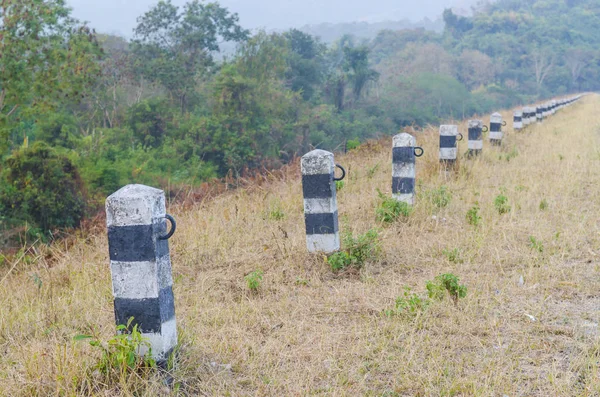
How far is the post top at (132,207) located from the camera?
2846mm

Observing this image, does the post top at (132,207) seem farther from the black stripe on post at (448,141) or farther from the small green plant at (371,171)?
the small green plant at (371,171)

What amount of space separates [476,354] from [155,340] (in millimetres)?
1604

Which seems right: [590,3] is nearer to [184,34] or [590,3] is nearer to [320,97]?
[320,97]

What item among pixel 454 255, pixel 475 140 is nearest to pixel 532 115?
pixel 475 140

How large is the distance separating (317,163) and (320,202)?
1.04 feet

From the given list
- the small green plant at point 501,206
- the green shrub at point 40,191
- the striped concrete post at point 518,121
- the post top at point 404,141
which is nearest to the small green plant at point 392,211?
the post top at point 404,141

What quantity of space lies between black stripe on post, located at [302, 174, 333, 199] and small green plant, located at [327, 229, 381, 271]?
0.39m

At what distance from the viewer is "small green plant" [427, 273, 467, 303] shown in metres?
3.93

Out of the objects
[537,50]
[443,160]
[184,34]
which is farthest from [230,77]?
[537,50]

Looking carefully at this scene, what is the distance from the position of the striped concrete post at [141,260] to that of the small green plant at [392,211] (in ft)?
11.6

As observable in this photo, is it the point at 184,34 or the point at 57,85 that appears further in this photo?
the point at 184,34

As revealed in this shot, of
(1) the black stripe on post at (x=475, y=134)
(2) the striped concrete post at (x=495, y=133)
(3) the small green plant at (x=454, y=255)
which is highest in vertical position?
(1) the black stripe on post at (x=475, y=134)

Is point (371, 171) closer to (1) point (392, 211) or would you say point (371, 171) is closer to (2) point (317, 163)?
(1) point (392, 211)

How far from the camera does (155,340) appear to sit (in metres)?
2.94
